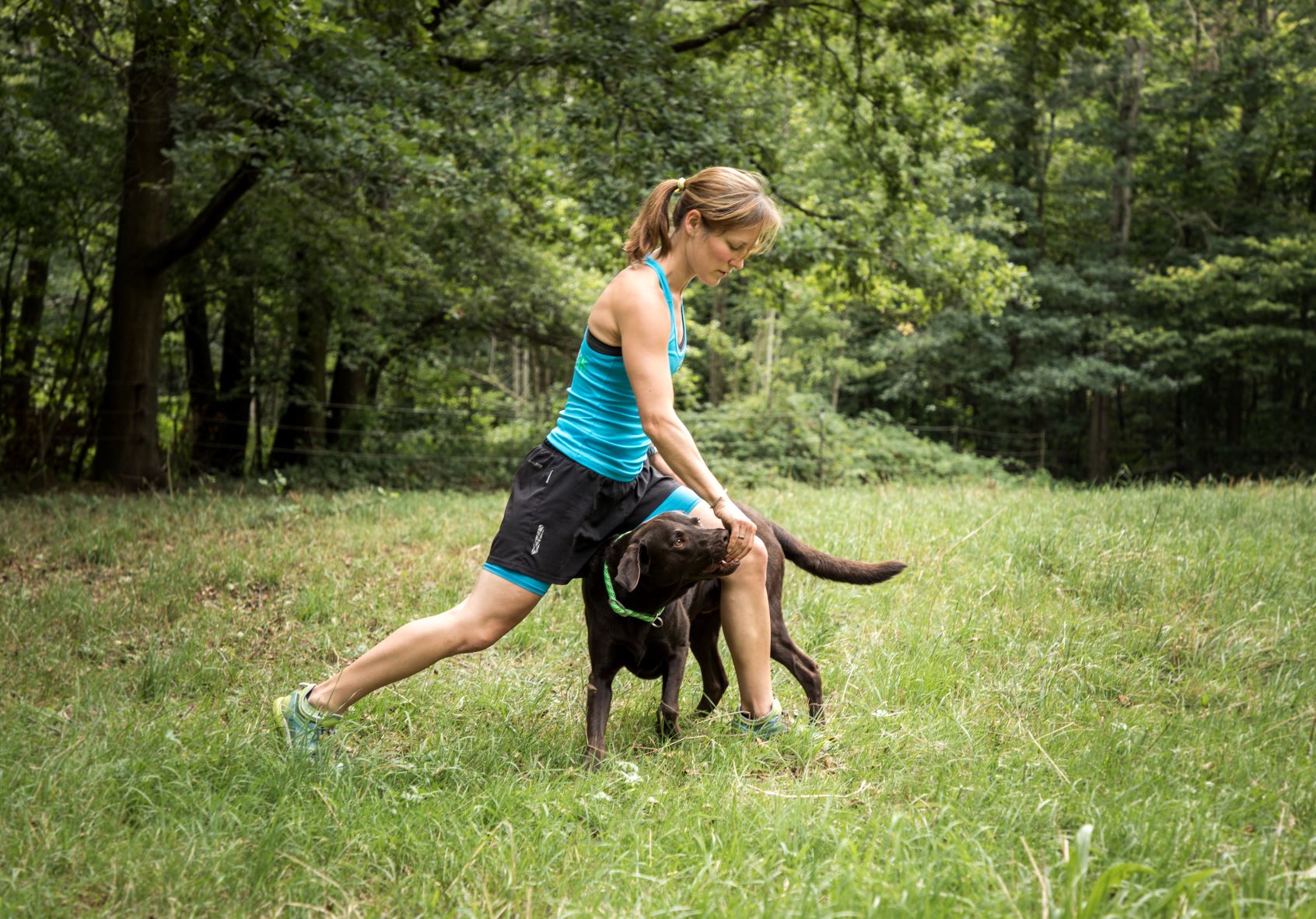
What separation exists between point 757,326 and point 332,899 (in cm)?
2396

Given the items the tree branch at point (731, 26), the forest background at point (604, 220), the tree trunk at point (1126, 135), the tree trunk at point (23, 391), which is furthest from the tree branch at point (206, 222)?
the tree trunk at point (1126, 135)

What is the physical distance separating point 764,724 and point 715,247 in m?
1.71

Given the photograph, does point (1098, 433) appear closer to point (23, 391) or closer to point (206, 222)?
point (206, 222)

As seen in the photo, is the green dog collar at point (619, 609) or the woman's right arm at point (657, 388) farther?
the green dog collar at point (619, 609)

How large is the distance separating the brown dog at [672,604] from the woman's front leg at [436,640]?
0.30 metres

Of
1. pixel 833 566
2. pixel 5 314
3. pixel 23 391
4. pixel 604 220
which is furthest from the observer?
pixel 5 314

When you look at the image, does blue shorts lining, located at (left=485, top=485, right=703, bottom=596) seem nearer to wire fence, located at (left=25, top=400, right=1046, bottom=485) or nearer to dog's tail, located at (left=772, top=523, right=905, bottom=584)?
dog's tail, located at (left=772, top=523, right=905, bottom=584)

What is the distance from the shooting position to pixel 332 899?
2631mm

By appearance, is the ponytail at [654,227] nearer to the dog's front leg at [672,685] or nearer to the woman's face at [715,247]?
the woman's face at [715,247]

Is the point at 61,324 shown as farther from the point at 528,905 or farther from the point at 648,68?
the point at 528,905

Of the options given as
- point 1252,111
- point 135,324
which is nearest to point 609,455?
point 135,324

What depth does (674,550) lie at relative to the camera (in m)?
3.29

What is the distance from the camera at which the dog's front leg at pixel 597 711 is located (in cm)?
354

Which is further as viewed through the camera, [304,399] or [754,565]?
[304,399]
